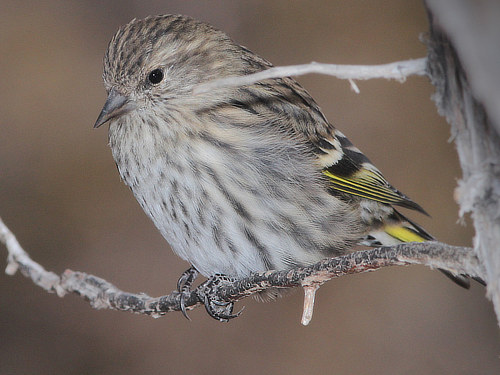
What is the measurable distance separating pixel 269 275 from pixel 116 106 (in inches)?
32.9

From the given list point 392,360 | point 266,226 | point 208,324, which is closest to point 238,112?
point 266,226

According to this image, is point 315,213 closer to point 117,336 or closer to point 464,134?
point 464,134

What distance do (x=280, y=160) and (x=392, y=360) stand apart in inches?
93.1

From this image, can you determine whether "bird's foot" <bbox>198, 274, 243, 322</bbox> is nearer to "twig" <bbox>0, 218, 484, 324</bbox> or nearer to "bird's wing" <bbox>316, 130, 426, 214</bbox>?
"twig" <bbox>0, 218, 484, 324</bbox>

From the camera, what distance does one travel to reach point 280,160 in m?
2.43

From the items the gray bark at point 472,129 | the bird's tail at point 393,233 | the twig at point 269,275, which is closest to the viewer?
the gray bark at point 472,129

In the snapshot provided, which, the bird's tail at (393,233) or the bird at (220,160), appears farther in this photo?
the bird's tail at (393,233)

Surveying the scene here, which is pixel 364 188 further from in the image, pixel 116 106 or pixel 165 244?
pixel 165 244

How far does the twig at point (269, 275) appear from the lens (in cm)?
133

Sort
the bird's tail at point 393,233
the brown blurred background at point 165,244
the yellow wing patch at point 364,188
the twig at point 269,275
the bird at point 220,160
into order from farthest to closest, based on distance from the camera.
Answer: the brown blurred background at point 165,244
the bird's tail at point 393,233
the yellow wing patch at point 364,188
the bird at point 220,160
the twig at point 269,275

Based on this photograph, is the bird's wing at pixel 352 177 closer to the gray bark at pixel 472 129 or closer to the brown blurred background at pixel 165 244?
the gray bark at pixel 472 129

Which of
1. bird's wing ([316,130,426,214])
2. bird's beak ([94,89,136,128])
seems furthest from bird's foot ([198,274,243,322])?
bird's beak ([94,89,136,128])

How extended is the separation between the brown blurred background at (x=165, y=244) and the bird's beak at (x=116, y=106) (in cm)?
224

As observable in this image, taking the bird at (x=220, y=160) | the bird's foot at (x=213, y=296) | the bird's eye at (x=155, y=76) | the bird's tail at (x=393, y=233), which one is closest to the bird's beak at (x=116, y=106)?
the bird at (x=220, y=160)
